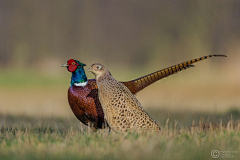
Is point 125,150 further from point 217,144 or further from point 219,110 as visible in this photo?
point 219,110

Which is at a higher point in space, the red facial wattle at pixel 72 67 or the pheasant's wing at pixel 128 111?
the red facial wattle at pixel 72 67

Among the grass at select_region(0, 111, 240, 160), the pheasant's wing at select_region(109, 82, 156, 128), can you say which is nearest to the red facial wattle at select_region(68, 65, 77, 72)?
the pheasant's wing at select_region(109, 82, 156, 128)

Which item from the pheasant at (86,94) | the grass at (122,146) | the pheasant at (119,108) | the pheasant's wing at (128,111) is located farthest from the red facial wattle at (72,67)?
the grass at (122,146)

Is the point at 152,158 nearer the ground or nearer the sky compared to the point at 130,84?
nearer the ground

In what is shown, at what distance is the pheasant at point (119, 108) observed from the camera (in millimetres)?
3891

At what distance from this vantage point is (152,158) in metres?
2.84

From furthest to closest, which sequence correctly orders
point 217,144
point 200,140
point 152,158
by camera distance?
1. point 200,140
2. point 217,144
3. point 152,158

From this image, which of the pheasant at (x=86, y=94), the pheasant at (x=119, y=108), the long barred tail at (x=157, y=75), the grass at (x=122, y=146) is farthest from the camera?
the long barred tail at (x=157, y=75)

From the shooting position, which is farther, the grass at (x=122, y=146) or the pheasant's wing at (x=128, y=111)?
the pheasant's wing at (x=128, y=111)

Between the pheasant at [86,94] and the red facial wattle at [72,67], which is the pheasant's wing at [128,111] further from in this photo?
the red facial wattle at [72,67]

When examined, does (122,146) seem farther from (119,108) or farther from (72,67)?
(72,67)

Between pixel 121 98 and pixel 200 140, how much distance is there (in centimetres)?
102

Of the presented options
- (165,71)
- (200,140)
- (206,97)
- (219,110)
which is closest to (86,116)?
(165,71)

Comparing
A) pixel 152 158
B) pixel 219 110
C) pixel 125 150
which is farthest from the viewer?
pixel 219 110
